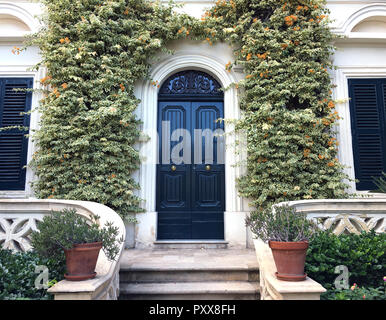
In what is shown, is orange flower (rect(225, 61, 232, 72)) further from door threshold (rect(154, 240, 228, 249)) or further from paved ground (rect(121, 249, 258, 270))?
paved ground (rect(121, 249, 258, 270))

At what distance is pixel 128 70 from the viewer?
19.1 ft

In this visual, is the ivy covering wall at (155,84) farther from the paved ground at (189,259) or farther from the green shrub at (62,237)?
the green shrub at (62,237)

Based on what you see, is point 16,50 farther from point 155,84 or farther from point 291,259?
point 291,259

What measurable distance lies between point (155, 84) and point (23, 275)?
4.06 meters

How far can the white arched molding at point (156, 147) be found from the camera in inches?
225

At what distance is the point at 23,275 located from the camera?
3.02m

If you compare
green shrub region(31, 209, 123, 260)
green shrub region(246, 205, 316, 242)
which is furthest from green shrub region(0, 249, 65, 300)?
green shrub region(246, 205, 316, 242)

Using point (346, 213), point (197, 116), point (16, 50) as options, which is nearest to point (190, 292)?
point (346, 213)

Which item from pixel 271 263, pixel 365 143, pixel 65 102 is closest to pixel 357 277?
pixel 271 263

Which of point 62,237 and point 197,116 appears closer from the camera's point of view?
point 62,237

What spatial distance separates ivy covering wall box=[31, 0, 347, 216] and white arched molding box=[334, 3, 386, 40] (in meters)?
0.45

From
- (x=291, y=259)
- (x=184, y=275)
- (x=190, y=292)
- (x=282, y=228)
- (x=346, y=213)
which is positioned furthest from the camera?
(x=346, y=213)

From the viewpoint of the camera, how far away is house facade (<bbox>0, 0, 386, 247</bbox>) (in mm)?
5906
